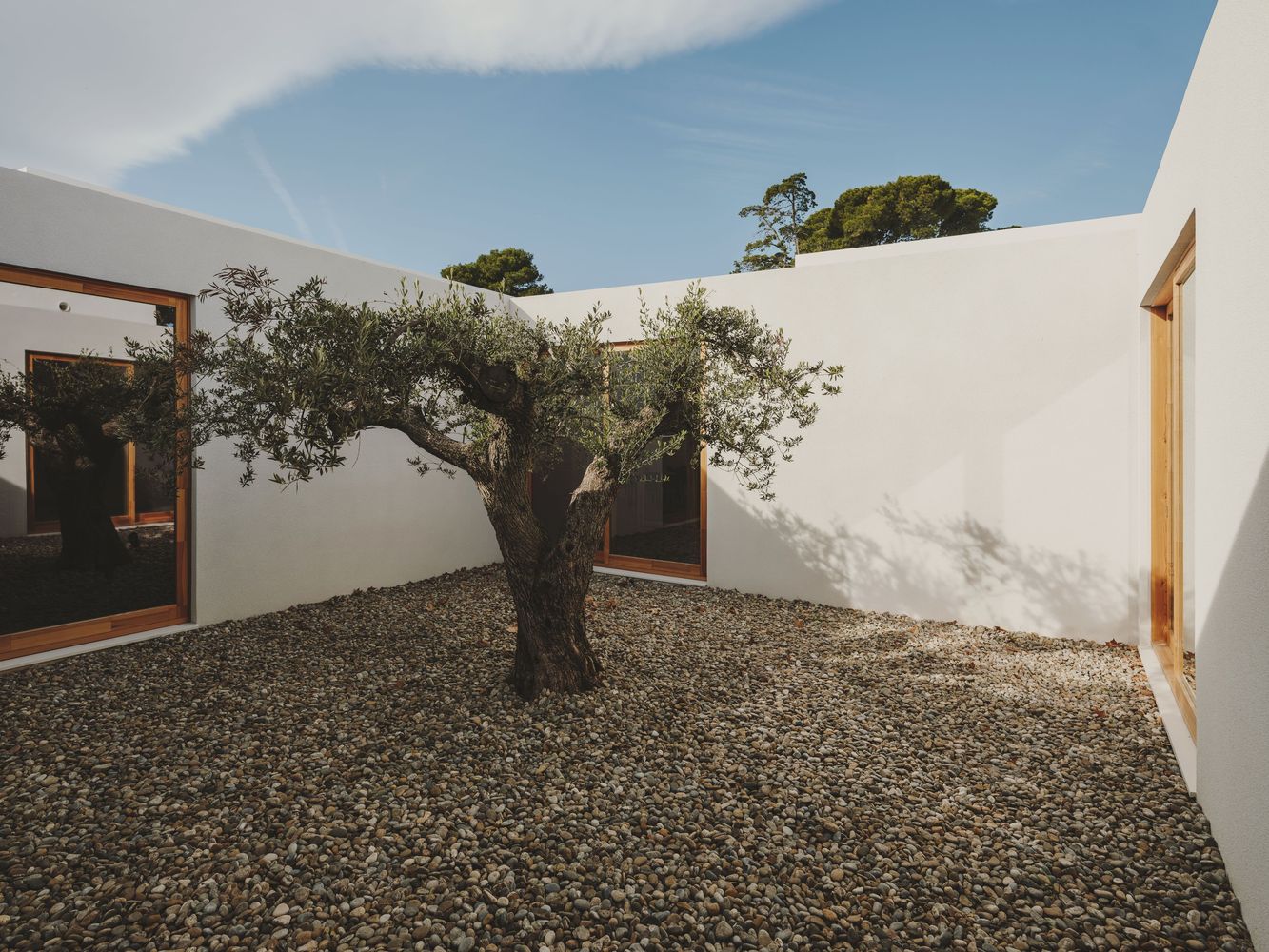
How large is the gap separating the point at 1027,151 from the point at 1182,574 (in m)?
19.3

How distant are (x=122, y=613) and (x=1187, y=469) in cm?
707

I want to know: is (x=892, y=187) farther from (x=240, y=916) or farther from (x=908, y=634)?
(x=240, y=916)

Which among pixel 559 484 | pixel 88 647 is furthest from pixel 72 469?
pixel 559 484

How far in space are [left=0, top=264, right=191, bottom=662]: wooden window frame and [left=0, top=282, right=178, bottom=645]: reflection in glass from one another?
0.15 ft

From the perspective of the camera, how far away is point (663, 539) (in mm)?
7539

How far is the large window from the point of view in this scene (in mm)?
7262

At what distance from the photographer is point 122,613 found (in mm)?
5137

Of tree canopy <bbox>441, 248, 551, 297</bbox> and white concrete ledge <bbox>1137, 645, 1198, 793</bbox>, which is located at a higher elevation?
tree canopy <bbox>441, 248, 551, 297</bbox>

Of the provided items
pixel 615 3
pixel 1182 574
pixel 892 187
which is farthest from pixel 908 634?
pixel 892 187

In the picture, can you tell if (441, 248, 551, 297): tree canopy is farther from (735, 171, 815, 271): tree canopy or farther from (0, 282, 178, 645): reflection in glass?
(0, 282, 178, 645): reflection in glass

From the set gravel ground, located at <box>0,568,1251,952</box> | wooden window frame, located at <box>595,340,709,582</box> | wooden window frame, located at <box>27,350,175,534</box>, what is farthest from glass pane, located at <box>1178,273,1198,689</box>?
wooden window frame, located at <box>27,350,175,534</box>

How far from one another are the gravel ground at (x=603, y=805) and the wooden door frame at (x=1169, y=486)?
1.05 feet

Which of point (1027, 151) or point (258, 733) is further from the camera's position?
point (1027, 151)

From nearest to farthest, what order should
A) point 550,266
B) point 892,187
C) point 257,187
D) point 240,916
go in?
1. point 240,916
2. point 257,187
3. point 892,187
4. point 550,266
